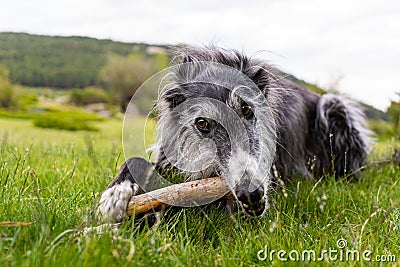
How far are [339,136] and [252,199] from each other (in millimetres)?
3425

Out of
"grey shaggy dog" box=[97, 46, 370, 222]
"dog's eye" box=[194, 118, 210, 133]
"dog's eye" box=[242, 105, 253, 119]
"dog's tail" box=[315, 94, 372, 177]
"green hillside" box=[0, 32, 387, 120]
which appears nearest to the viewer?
"grey shaggy dog" box=[97, 46, 370, 222]

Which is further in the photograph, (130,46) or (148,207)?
(130,46)

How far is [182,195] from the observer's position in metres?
3.25

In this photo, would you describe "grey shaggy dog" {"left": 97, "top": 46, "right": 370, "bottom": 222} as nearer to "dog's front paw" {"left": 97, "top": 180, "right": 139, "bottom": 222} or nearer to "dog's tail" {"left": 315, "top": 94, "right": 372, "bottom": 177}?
"dog's front paw" {"left": 97, "top": 180, "right": 139, "bottom": 222}

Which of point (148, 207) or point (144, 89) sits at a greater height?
point (144, 89)

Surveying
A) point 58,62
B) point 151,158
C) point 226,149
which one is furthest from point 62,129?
point 226,149

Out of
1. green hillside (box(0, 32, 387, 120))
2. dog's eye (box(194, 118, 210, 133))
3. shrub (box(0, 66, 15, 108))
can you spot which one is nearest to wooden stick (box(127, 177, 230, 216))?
dog's eye (box(194, 118, 210, 133))

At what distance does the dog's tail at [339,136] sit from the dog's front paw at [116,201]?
10.9ft

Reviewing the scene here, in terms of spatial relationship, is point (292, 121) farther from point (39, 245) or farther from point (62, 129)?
point (62, 129)

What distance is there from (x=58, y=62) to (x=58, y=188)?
18.2 meters

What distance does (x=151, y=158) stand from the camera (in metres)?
4.62

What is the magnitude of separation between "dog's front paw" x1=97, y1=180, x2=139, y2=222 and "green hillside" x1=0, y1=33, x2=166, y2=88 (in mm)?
10489

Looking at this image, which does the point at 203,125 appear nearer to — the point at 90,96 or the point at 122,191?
the point at 122,191

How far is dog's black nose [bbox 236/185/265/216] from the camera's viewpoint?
3.28 meters
